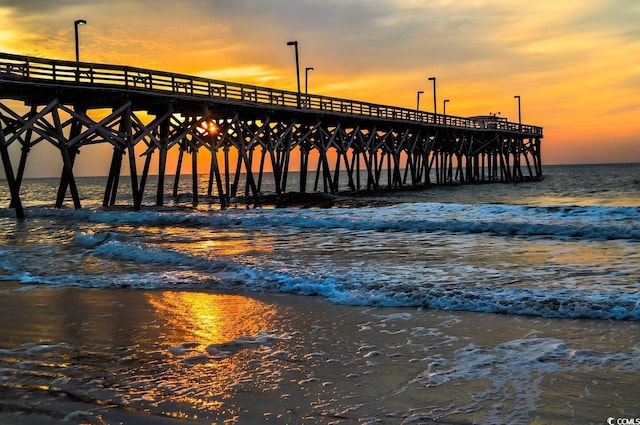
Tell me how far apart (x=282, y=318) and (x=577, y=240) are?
9268 mm

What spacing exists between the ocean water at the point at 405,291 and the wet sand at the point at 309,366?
0.08ft

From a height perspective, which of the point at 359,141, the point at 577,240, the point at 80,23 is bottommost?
the point at 577,240

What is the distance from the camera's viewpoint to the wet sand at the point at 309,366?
3.33m

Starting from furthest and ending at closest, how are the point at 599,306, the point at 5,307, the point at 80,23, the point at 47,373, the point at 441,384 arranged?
the point at 80,23 → the point at 5,307 → the point at 599,306 → the point at 47,373 → the point at 441,384

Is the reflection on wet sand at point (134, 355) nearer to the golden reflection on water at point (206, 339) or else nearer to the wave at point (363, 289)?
the golden reflection on water at point (206, 339)

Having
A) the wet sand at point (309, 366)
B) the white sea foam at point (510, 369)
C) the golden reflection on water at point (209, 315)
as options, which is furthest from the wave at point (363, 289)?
the white sea foam at point (510, 369)

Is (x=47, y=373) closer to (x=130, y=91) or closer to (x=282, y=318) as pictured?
(x=282, y=318)

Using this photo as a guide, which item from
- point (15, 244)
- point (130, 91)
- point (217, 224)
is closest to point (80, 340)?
point (15, 244)

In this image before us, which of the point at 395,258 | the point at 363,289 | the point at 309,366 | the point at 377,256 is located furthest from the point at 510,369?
the point at 377,256

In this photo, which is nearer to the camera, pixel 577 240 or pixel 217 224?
pixel 577 240

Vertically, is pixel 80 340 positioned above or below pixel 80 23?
below

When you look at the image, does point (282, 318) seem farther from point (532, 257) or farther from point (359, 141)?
point (359, 141)

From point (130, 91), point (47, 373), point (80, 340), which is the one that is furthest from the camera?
point (130, 91)

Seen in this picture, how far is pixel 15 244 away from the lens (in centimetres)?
1314
